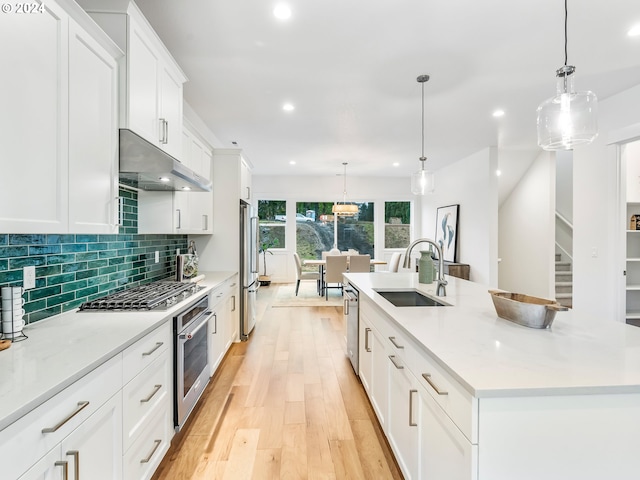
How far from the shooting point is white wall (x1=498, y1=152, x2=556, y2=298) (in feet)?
17.4

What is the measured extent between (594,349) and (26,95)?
227 centimetres

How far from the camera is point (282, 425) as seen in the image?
6.99ft

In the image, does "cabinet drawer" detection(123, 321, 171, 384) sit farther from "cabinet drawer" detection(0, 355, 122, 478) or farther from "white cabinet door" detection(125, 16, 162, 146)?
"white cabinet door" detection(125, 16, 162, 146)

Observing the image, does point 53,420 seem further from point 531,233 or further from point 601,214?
point 531,233

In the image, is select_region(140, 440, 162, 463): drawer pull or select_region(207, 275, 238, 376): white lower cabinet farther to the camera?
select_region(207, 275, 238, 376): white lower cabinet

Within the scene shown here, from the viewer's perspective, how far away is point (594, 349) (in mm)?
1167

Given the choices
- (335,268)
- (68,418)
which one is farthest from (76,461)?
(335,268)

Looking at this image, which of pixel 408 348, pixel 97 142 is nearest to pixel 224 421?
pixel 408 348

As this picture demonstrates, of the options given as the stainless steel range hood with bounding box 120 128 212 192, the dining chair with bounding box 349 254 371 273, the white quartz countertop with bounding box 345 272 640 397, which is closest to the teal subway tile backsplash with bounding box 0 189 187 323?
the stainless steel range hood with bounding box 120 128 212 192

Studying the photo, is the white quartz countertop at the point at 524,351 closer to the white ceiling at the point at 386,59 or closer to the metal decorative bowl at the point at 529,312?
the metal decorative bowl at the point at 529,312

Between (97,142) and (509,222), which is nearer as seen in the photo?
(97,142)

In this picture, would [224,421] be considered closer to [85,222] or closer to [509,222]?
[85,222]

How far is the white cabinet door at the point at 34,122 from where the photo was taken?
105 centimetres

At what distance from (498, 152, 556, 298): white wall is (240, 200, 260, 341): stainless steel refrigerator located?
4877 millimetres
